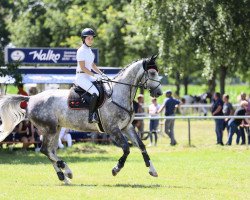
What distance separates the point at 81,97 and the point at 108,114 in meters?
0.67

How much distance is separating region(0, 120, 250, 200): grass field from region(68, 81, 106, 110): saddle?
159 cm

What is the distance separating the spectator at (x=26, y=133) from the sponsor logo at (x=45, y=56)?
5.29 m

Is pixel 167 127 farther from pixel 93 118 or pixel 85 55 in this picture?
pixel 85 55

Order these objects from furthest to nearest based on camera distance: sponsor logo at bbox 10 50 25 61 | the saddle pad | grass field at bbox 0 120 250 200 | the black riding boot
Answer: sponsor logo at bbox 10 50 25 61
the saddle pad
the black riding boot
grass field at bbox 0 120 250 200

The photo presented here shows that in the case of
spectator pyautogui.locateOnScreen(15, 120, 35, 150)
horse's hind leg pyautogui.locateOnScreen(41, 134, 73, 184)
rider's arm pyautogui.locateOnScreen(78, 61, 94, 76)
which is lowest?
spectator pyautogui.locateOnScreen(15, 120, 35, 150)

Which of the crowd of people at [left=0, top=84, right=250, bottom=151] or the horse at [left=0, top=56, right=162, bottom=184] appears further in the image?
the crowd of people at [left=0, top=84, right=250, bottom=151]

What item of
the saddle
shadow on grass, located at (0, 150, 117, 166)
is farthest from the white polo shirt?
shadow on grass, located at (0, 150, 117, 166)

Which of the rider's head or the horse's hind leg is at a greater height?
the rider's head

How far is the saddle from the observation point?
17.2m

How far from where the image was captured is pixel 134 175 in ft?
60.6

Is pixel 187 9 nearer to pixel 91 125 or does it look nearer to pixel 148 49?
pixel 91 125

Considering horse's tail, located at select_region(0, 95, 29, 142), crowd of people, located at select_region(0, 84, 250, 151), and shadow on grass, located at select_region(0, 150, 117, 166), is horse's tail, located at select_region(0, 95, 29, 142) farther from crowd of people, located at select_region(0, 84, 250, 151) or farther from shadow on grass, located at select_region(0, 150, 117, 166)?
crowd of people, located at select_region(0, 84, 250, 151)

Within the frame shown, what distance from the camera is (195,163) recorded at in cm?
2195

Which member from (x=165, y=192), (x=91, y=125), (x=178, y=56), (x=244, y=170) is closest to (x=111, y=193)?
(x=165, y=192)
